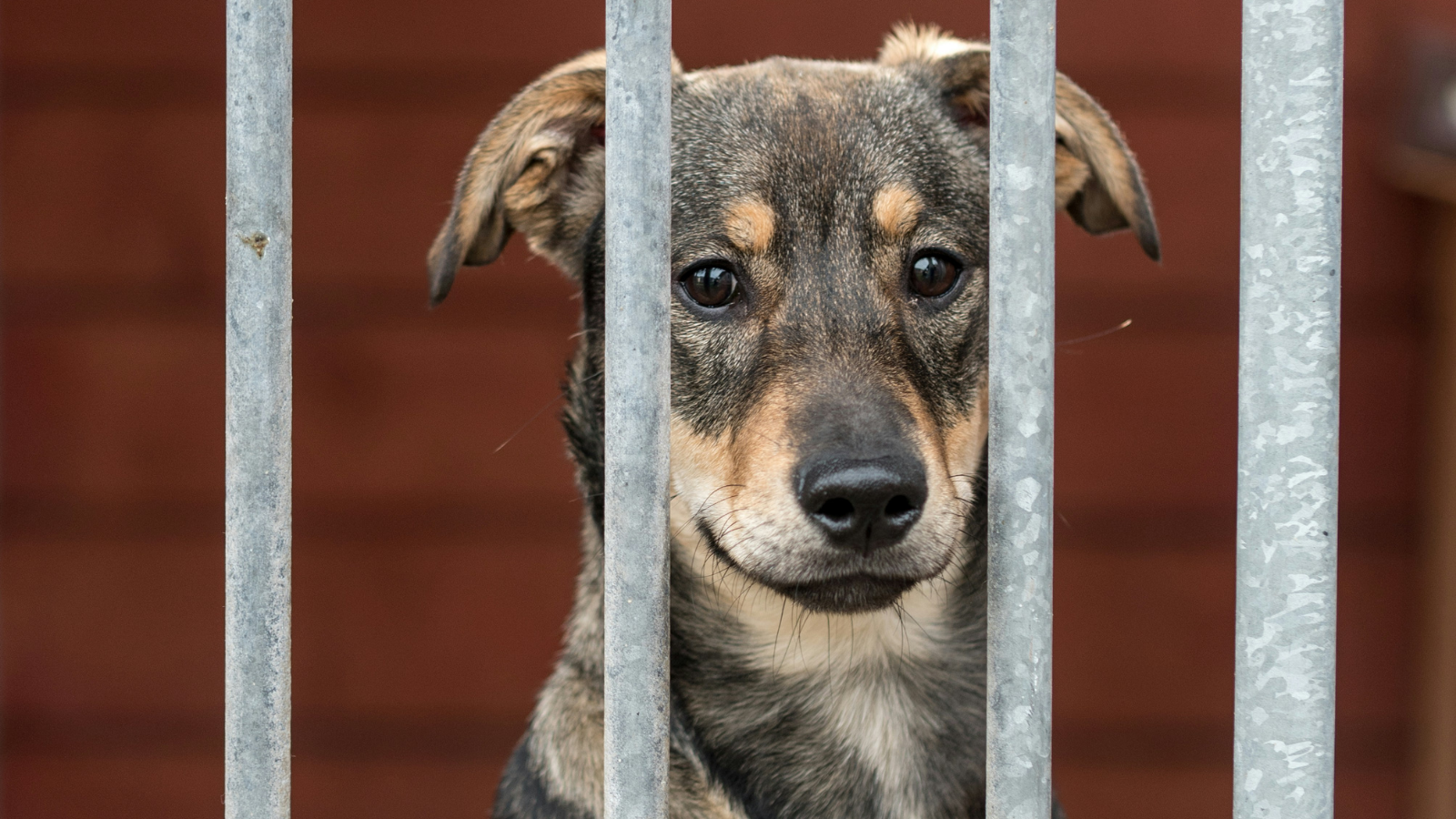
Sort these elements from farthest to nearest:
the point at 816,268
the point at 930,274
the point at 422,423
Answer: the point at 422,423 → the point at 930,274 → the point at 816,268

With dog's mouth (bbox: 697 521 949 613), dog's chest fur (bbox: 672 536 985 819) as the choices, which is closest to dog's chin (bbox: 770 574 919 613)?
dog's mouth (bbox: 697 521 949 613)

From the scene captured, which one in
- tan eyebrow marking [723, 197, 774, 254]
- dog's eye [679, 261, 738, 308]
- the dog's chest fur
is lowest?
the dog's chest fur

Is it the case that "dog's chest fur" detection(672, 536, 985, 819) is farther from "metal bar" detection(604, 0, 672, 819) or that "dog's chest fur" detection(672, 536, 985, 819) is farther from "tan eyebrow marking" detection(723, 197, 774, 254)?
"metal bar" detection(604, 0, 672, 819)

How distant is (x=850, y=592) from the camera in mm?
1792

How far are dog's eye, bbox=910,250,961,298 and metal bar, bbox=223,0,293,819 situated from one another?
116 centimetres

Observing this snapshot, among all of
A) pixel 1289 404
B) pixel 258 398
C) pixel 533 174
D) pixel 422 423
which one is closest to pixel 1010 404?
pixel 1289 404

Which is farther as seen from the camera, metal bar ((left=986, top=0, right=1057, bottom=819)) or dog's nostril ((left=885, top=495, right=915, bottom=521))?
dog's nostril ((left=885, top=495, right=915, bottom=521))

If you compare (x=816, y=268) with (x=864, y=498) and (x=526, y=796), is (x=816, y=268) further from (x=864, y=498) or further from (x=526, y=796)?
(x=526, y=796)

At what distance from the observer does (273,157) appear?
1.27 metres

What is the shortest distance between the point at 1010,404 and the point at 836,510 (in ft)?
1.50

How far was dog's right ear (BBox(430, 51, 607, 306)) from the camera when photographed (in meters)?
2.09
